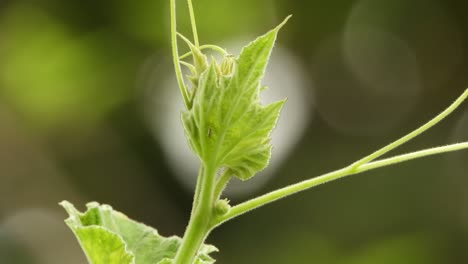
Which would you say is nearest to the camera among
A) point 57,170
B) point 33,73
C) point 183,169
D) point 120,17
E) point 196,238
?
point 196,238

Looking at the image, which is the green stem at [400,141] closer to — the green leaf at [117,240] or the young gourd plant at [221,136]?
the young gourd plant at [221,136]

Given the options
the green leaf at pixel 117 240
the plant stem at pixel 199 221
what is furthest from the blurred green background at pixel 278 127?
the plant stem at pixel 199 221

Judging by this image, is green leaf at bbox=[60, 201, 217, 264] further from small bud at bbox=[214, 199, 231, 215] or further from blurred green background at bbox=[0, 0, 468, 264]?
blurred green background at bbox=[0, 0, 468, 264]

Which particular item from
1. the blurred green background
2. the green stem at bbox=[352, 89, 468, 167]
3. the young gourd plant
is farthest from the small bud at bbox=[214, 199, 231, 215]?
the blurred green background

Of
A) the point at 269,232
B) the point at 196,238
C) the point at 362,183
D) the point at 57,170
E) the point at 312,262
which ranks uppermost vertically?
the point at 362,183

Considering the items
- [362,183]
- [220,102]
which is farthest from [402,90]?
[220,102]

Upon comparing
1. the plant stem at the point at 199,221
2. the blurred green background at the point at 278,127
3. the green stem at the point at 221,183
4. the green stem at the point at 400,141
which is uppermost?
the blurred green background at the point at 278,127

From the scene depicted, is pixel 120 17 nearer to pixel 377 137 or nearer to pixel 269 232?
pixel 269 232
